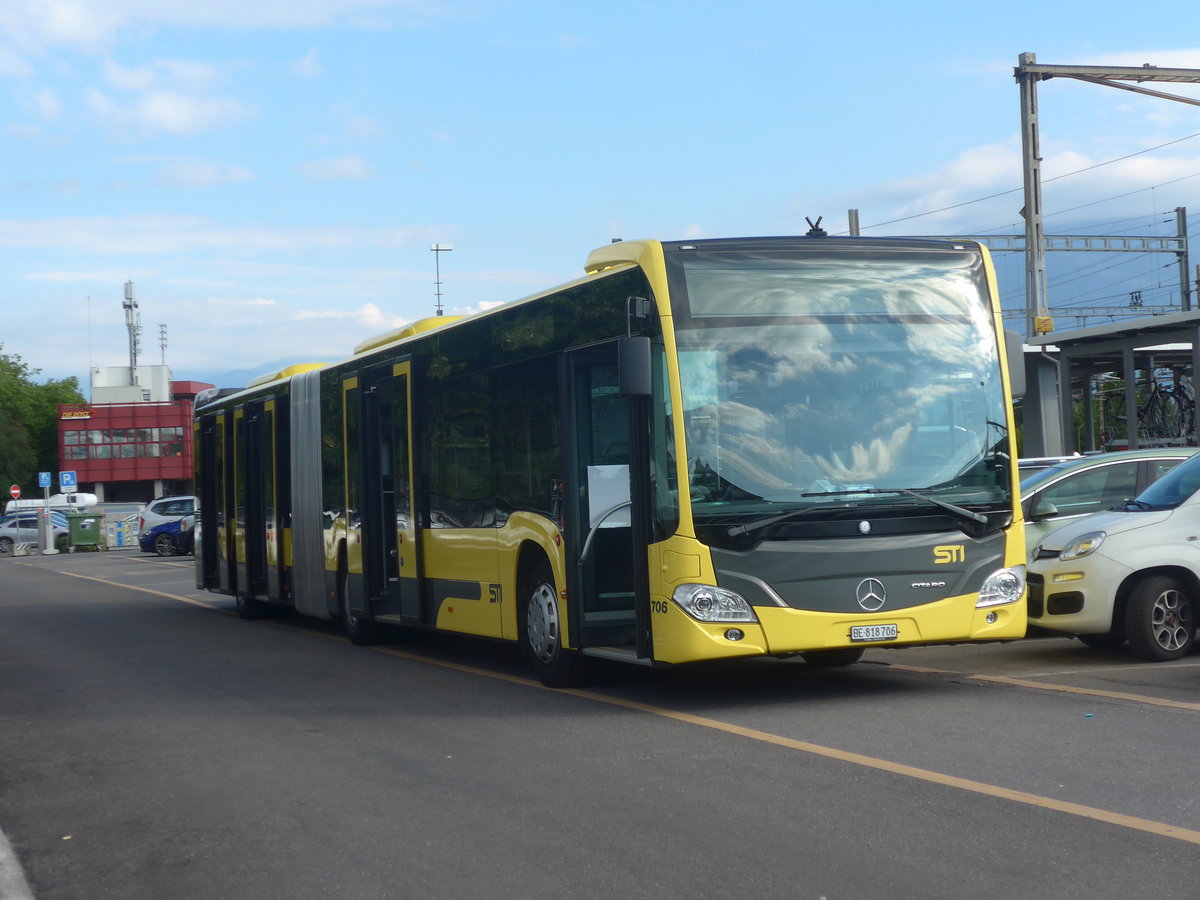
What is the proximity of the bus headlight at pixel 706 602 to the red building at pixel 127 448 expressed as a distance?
10854 centimetres

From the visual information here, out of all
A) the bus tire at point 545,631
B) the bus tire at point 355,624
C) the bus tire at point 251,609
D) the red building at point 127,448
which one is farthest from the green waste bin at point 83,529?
the red building at point 127,448

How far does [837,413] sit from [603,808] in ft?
11.9

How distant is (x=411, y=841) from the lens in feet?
20.4

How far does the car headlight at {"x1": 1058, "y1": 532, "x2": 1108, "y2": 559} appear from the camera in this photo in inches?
442

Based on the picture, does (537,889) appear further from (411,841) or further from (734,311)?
(734,311)

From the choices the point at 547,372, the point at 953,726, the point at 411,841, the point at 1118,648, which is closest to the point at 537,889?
the point at 411,841

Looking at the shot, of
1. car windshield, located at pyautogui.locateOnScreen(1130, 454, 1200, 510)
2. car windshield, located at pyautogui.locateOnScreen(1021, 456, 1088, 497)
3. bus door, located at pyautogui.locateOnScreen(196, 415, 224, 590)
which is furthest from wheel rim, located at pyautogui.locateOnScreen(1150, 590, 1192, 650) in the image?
bus door, located at pyautogui.locateOnScreen(196, 415, 224, 590)

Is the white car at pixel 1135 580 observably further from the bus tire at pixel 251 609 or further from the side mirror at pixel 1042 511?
the bus tire at pixel 251 609

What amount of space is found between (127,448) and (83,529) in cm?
6102

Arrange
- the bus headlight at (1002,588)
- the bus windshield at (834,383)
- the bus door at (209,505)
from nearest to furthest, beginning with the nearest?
the bus windshield at (834,383) → the bus headlight at (1002,588) → the bus door at (209,505)

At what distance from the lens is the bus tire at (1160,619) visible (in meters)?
11.0

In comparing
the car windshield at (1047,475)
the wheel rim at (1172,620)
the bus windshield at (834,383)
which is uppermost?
the bus windshield at (834,383)

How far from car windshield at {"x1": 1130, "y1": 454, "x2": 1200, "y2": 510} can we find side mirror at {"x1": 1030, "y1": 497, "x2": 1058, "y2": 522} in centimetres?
70

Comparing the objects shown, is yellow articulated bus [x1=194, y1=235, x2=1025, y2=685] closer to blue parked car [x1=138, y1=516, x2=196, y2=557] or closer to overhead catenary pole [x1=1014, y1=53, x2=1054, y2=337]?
overhead catenary pole [x1=1014, y1=53, x2=1054, y2=337]
